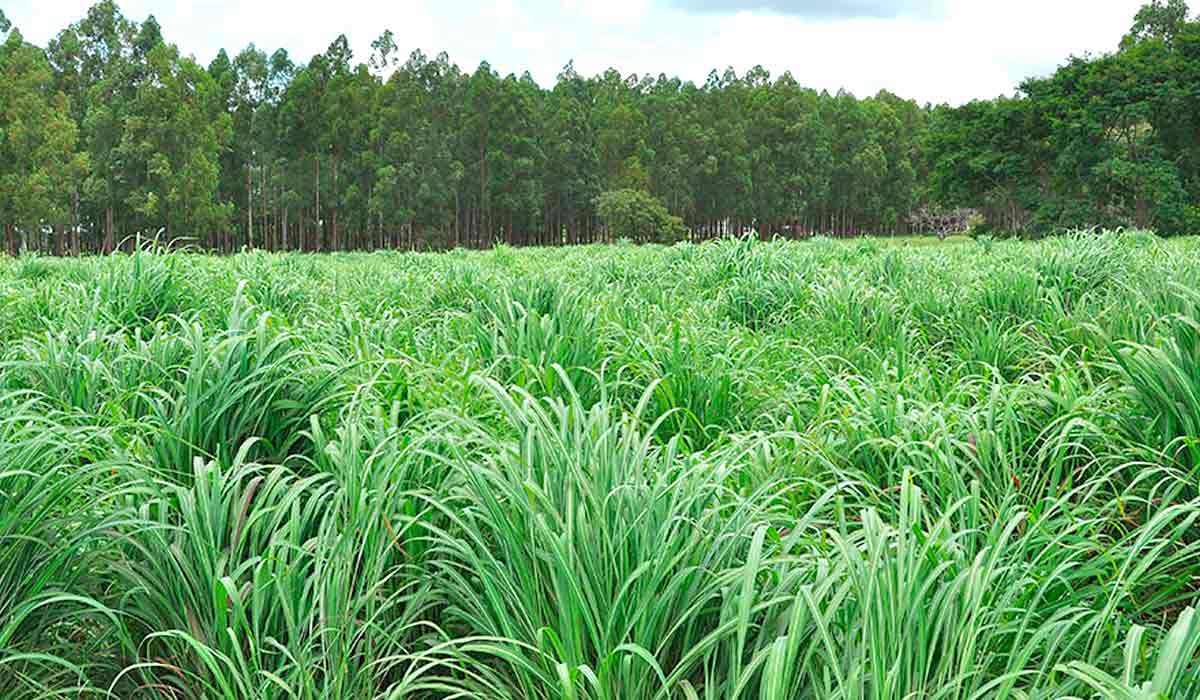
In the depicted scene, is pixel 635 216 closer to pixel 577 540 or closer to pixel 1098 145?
pixel 1098 145

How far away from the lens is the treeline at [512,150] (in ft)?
125

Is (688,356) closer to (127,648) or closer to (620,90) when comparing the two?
(127,648)

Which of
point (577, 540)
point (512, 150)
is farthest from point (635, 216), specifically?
point (577, 540)

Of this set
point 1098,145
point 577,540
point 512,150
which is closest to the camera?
point 577,540

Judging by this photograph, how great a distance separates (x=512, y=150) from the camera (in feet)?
177

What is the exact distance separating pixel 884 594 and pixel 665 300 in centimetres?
500

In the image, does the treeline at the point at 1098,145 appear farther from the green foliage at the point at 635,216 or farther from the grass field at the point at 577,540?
the grass field at the point at 577,540

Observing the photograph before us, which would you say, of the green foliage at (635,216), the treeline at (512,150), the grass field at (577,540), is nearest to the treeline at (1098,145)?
the treeline at (512,150)

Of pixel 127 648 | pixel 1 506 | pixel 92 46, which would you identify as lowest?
pixel 127 648

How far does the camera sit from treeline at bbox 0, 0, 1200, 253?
38156mm

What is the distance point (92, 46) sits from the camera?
53.4m

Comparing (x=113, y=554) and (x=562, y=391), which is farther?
(x=562, y=391)

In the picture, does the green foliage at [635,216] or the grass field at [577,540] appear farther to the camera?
the green foliage at [635,216]

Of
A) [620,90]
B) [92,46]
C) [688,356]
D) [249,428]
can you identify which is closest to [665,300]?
[688,356]
